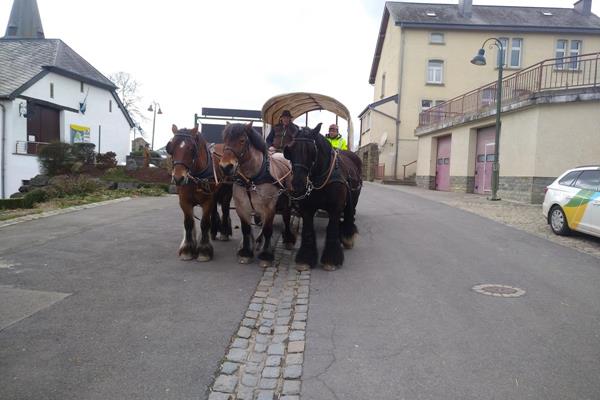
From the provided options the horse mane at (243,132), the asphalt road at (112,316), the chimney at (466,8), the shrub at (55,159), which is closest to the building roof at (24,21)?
the shrub at (55,159)

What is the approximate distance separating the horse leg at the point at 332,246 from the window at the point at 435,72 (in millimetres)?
28654

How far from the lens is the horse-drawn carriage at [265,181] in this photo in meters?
5.47

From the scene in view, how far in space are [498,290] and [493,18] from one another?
33.3 meters

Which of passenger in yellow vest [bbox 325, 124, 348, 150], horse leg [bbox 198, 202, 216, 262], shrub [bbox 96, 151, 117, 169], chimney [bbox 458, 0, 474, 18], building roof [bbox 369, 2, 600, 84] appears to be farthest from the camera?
chimney [bbox 458, 0, 474, 18]

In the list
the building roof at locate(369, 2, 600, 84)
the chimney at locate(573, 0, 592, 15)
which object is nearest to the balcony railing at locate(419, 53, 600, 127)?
the building roof at locate(369, 2, 600, 84)

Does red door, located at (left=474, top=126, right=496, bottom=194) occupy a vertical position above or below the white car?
above

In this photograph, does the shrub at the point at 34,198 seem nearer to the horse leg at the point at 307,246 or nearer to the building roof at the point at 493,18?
the horse leg at the point at 307,246

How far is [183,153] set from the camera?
18.4 feet

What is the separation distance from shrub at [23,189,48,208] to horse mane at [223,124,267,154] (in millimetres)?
9371

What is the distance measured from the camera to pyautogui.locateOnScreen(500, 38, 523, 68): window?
31312 mm

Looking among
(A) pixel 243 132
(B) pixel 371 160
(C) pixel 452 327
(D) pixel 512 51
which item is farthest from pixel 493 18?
(C) pixel 452 327

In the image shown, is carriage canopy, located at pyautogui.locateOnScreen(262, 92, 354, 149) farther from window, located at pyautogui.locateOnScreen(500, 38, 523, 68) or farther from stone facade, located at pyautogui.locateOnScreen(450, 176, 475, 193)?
window, located at pyautogui.locateOnScreen(500, 38, 523, 68)

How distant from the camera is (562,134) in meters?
14.9

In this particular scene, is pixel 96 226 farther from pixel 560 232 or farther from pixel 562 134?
pixel 562 134
